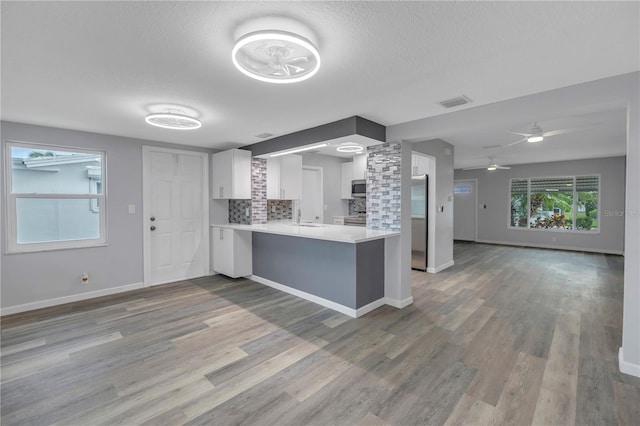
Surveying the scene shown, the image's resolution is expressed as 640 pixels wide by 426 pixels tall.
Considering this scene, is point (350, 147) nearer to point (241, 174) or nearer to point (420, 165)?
point (420, 165)

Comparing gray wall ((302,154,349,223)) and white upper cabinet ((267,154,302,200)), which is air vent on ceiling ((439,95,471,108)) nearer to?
white upper cabinet ((267,154,302,200))

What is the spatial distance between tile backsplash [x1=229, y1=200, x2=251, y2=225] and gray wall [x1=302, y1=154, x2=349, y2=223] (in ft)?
5.51

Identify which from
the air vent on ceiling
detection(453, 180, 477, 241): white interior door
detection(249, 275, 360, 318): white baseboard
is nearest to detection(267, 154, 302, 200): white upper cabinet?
detection(249, 275, 360, 318): white baseboard

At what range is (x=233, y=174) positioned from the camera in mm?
4770

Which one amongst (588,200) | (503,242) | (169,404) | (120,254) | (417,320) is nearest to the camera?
(169,404)

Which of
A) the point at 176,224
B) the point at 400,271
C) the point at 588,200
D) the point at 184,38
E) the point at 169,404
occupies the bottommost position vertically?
the point at 169,404

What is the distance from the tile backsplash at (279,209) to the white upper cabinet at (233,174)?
2.62 ft

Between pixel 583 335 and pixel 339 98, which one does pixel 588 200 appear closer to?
pixel 583 335

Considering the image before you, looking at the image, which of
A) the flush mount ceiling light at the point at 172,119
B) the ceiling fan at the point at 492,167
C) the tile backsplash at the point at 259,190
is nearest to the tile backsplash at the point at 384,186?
the tile backsplash at the point at 259,190

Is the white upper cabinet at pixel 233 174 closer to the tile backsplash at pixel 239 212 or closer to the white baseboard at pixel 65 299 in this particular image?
the tile backsplash at pixel 239 212

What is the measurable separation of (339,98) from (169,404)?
106 inches

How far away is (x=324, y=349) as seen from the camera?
261 centimetres

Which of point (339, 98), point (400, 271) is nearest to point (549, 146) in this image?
point (400, 271)

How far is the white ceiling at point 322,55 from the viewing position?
1.48m
